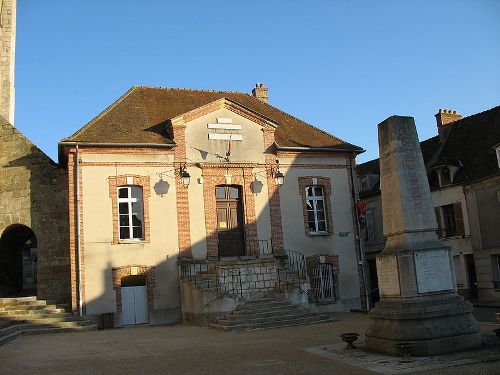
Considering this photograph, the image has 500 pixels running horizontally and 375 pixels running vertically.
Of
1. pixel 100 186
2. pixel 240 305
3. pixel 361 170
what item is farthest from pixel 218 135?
pixel 361 170

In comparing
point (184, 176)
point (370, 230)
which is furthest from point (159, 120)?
point (370, 230)

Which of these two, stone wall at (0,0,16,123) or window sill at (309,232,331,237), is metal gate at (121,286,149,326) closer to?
window sill at (309,232,331,237)

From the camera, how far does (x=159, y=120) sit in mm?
19484

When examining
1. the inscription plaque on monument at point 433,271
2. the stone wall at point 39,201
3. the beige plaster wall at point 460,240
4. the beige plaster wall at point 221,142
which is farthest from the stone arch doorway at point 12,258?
the beige plaster wall at point 460,240

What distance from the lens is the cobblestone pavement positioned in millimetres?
7638

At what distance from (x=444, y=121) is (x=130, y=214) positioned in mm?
17746

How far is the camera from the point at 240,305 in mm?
14891

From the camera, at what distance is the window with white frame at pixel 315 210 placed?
780 inches

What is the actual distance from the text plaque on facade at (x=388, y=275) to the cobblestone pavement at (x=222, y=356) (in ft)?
3.73

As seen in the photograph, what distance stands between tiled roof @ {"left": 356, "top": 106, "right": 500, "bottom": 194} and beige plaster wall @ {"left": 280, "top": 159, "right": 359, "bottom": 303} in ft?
21.4

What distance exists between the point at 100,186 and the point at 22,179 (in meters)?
3.60

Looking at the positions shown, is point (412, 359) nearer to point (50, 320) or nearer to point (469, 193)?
point (50, 320)

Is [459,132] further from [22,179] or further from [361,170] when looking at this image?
[22,179]

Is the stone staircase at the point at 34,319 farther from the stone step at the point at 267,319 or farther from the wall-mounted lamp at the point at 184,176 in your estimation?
the wall-mounted lamp at the point at 184,176
